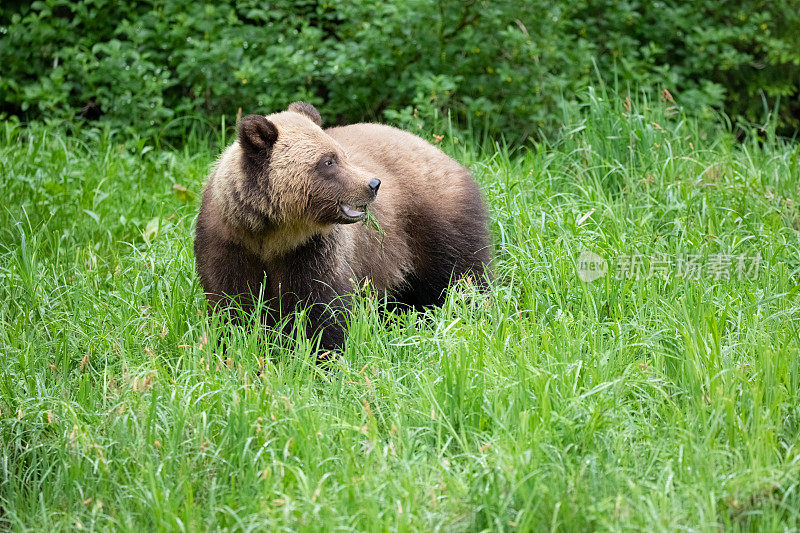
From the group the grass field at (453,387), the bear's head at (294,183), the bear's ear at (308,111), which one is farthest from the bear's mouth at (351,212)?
the bear's ear at (308,111)

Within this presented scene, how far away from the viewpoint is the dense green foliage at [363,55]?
26.6 feet

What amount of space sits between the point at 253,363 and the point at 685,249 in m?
2.91

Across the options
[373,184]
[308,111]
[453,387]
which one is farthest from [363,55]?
[453,387]

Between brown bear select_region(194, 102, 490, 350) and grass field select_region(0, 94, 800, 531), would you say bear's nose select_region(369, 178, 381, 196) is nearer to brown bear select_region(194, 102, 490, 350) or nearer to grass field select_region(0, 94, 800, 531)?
brown bear select_region(194, 102, 490, 350)

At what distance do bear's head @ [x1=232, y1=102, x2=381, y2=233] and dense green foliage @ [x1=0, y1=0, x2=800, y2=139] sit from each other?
2.73 meters

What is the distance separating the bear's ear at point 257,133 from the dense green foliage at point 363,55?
284cm

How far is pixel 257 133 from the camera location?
461cm

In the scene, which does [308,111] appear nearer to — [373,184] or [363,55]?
[373,184]

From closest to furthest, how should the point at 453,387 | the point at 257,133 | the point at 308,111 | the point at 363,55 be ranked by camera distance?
the point at 453,387
the point at 257,133
the point at 308,111
the point at 363,55

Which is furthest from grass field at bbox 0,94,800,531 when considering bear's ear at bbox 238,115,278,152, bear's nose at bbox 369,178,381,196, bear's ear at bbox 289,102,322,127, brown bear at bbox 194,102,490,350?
bear's ear at bbox 289,102,322,127

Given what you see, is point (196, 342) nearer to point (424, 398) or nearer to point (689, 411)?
point (424, 398)

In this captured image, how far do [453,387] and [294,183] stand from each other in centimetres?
149

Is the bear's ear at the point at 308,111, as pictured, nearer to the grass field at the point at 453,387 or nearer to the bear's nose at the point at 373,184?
the bear's nose at the point at 373,184

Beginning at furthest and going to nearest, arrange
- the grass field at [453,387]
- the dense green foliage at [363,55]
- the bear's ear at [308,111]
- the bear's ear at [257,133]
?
the dense green foliage at [363,55] → the bear's ear at [308,111] → the bear's ear at [257,133] → the grass field at [453,387]
